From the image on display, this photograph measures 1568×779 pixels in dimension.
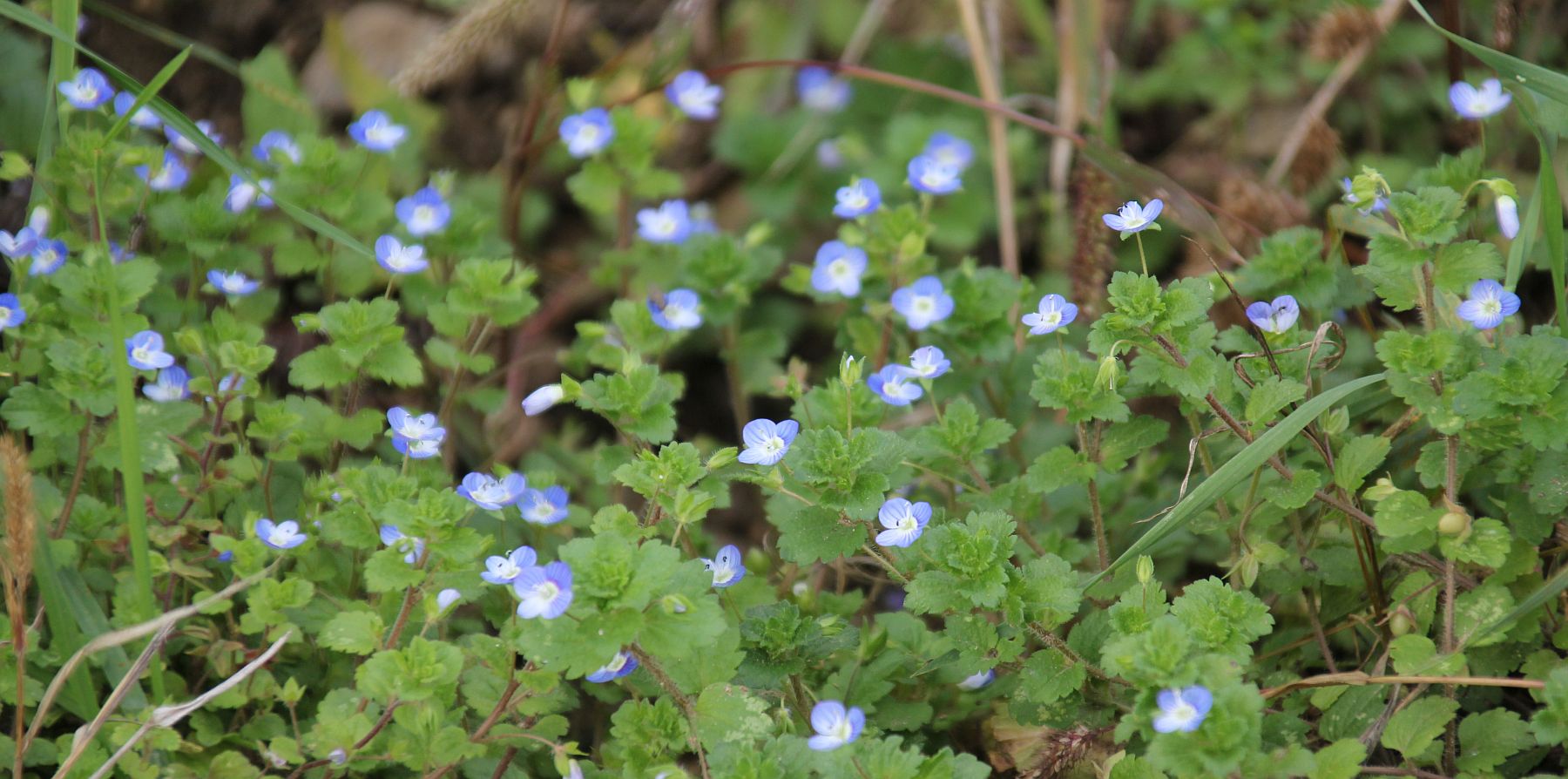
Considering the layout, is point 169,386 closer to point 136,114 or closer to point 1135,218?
point 136,114

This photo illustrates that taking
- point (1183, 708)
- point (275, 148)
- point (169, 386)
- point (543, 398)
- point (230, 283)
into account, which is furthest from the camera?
point (275, 148)

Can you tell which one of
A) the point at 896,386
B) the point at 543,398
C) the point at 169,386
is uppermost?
the point at 169,386

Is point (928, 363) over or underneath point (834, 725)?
over

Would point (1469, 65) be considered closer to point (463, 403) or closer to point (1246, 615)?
point (1246, 615)

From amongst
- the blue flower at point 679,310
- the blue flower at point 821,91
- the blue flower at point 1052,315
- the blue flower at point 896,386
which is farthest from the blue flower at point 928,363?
the blue flower at point 821,91

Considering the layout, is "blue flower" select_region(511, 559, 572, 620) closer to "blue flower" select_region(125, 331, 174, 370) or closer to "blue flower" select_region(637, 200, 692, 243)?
"blue flower" select_region(125, 331, 174, 370)

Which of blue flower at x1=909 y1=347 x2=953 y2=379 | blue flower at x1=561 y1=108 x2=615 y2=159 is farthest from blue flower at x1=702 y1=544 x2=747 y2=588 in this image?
blue flower at x1=561 y1=108 x2=615 y2=159

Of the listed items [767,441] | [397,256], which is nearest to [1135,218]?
[767,441]

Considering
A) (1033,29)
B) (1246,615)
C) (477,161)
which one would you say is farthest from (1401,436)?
(477,161)
